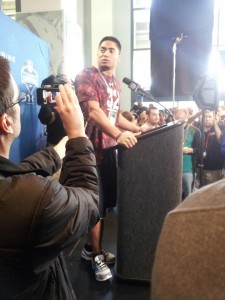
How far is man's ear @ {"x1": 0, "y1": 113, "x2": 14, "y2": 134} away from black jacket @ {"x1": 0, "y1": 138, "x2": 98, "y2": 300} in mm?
93

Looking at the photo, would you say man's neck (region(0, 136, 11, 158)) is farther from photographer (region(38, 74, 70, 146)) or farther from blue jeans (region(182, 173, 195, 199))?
blue jeans (region(182, 173, 195, 199))

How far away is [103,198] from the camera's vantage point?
74.1 inches

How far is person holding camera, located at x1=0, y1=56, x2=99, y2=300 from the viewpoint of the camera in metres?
0.60

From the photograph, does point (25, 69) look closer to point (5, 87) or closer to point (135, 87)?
point (135, 87)

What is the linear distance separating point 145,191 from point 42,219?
1030 millimetres

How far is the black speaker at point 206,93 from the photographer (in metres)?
2.24

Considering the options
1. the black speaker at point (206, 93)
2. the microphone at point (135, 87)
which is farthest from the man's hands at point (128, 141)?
the black speaker at point (206, 93)

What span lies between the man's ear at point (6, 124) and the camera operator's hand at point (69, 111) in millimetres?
121

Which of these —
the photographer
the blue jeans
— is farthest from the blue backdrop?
the blue jeans

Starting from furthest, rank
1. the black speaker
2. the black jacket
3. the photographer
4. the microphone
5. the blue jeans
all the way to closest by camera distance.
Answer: the blue jeans < the black speaker < the photographer < the microphone < the black jacket

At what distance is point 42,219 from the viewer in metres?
0.61

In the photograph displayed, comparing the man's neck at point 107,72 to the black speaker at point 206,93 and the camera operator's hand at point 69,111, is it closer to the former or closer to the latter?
the black speaker at point 206,93

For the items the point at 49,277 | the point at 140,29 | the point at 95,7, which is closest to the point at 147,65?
the point at 140,29

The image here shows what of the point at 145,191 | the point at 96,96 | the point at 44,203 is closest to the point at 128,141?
the point at 145,191
